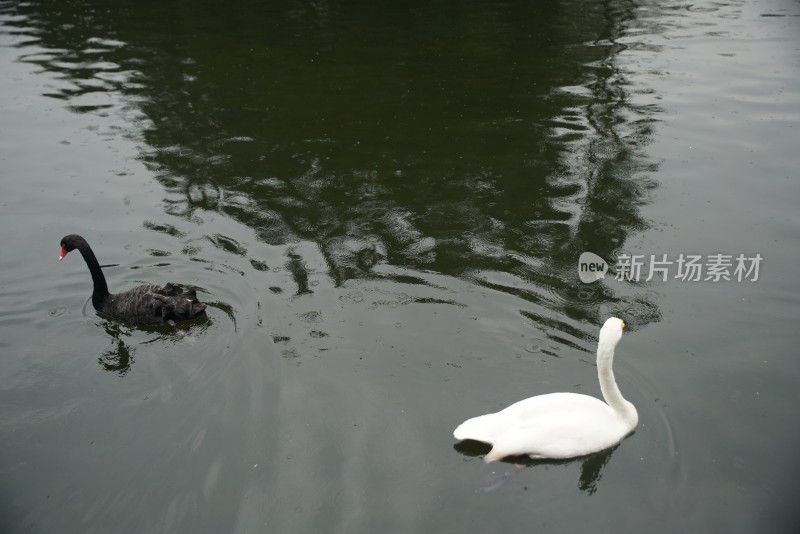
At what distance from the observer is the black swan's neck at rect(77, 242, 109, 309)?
21.7 ft

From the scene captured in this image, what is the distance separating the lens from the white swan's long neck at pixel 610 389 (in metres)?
4.90

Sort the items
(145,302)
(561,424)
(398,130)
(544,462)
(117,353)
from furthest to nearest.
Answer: (398,130) < (145,302) < (117,353) < (544,462) < (561,424)

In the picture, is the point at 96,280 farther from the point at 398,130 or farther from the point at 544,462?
the point at 398,130

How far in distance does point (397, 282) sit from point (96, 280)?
2652mm

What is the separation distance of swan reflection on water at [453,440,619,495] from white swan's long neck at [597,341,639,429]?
0.21 meters

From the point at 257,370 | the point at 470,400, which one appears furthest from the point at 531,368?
the point at 257,370

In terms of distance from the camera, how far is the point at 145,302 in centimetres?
633

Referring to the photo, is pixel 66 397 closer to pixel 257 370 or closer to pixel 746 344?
pixel 257 370

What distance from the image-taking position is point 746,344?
5.94m

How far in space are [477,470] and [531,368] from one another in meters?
1.12

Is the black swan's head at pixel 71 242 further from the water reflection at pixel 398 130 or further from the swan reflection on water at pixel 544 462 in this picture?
the swan reflection on water at pixel 544 462

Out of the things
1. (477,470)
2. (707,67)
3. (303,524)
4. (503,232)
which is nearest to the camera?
(303,524)

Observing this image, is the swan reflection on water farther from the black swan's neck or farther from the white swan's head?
the black swan's neck

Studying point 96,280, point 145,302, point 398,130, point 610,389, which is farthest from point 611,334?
point 398,130
